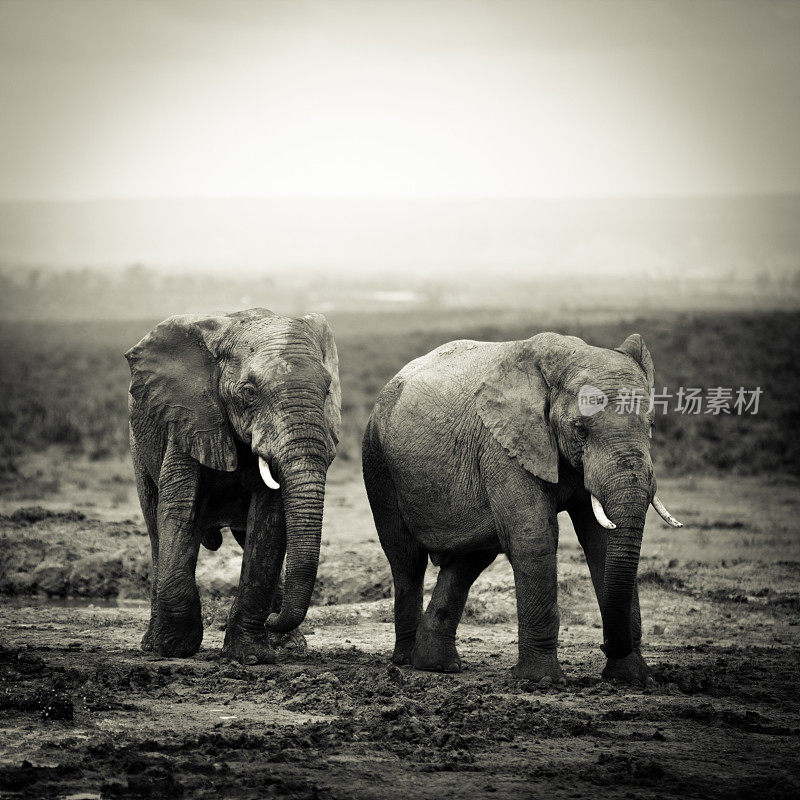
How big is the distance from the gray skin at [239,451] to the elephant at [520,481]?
2.72 feet

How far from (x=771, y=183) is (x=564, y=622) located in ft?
528

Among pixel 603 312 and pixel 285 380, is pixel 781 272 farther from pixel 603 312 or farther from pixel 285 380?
pixel 285 380

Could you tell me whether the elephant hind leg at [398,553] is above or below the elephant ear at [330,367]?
below

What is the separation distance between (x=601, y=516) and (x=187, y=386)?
3.44m

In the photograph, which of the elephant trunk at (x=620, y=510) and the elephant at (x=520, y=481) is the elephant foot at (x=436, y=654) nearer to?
the elephant at (x=520, y=481)

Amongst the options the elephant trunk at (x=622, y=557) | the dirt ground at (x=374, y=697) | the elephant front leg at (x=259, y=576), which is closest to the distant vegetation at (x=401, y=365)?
the dirt ground at (x=374, y=697)

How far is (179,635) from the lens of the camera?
33.9ft

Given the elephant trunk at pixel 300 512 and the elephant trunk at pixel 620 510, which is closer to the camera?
the elephant trunk at pixel 620 510

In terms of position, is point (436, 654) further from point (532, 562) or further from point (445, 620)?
point (532, 562)

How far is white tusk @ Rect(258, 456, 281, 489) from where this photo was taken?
31.7 feet

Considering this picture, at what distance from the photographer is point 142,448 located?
10.9m

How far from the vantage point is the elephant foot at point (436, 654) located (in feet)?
33.9

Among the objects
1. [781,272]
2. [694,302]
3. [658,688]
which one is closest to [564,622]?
[658,688]

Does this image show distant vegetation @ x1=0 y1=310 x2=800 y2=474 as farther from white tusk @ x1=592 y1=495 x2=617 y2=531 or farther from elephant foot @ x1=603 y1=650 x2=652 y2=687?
white tusk @ x1=592 y1=495 x2=617 y2=531
